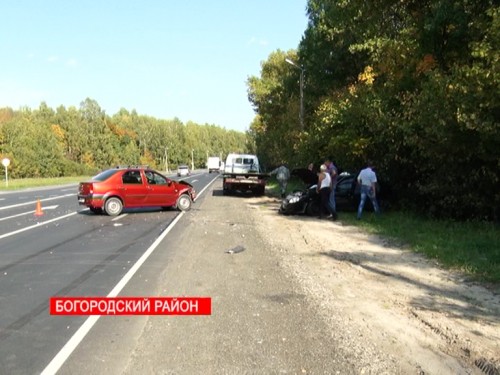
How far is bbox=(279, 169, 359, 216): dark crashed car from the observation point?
16719mm

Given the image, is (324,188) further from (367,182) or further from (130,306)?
(130,306)

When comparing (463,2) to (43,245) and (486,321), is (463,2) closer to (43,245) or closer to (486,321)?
(486,321)

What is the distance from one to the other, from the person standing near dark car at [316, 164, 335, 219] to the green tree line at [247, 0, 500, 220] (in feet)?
8.25

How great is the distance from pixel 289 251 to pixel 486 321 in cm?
498

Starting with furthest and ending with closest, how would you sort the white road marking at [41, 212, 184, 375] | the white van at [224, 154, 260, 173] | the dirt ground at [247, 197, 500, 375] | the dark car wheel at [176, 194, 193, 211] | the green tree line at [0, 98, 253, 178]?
the green tree line at [0, 98, 253, 178] → the white van at [224, 154, 260, 173] → the dark car wheel at [176, 194, 193, 211] → the dirt ground at [247, 197, 500, 375] → the white road marking at [41, 212, 184, 375]

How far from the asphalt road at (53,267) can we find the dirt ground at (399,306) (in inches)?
104

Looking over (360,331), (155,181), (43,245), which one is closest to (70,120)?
(155,181)

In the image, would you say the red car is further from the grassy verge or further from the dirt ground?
the grassy verge

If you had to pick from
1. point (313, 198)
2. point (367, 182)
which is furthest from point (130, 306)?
point (313, 198)

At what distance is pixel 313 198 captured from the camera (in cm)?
1670

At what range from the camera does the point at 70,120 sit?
4225 inches

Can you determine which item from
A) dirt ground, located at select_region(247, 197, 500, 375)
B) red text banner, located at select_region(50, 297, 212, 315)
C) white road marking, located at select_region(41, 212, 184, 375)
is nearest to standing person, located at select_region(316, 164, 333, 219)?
dirt ground, located at select_region(247, 197, 500, 375)

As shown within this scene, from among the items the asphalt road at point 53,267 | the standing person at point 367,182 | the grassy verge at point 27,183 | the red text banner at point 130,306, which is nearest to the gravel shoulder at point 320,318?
the red text banner at point 130,306

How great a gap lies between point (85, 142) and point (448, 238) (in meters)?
101
